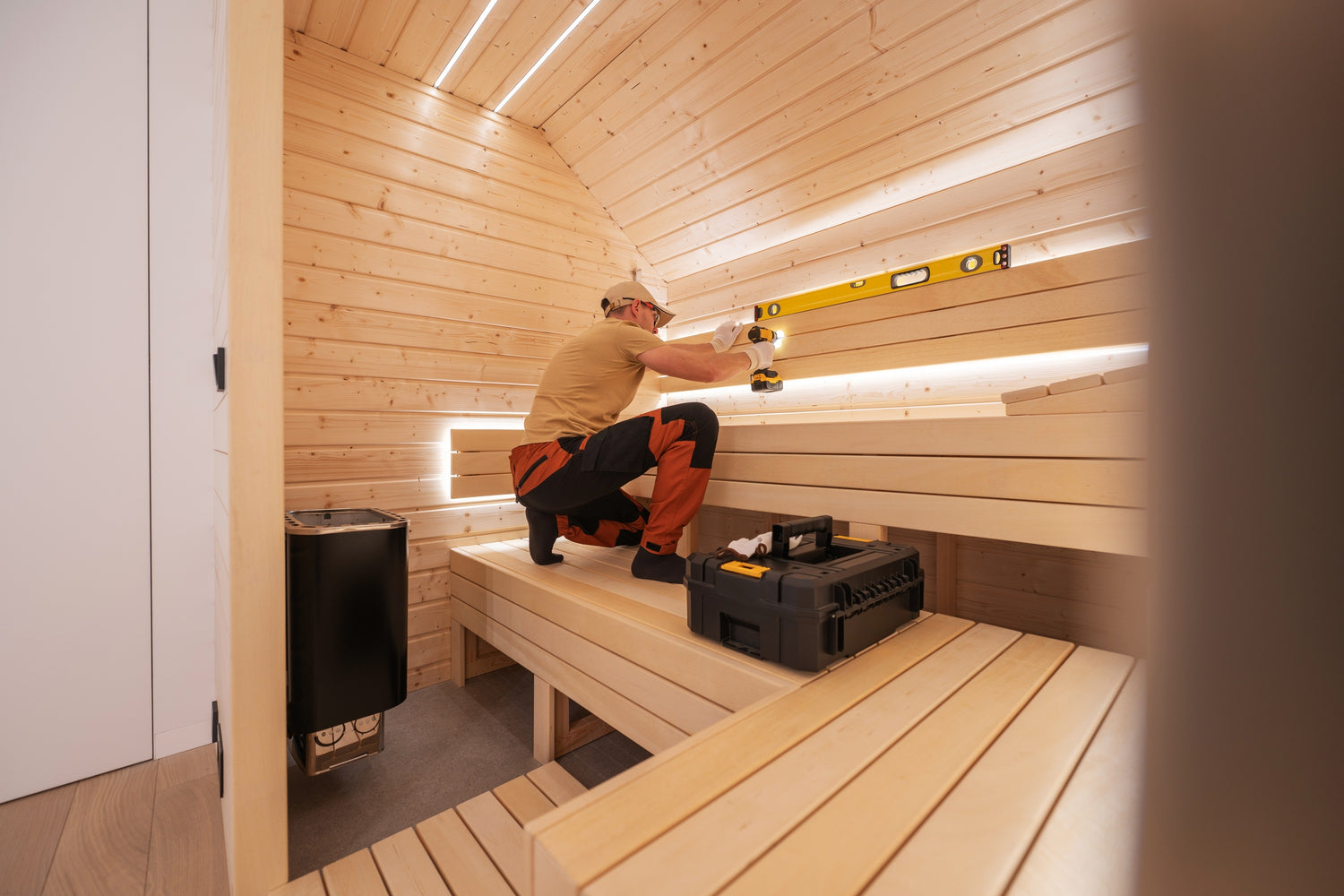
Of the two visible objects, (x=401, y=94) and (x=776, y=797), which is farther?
(x=401, y=94)

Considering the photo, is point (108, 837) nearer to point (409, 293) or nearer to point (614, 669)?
point (614, 669)

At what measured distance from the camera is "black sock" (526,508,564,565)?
6.42 feet

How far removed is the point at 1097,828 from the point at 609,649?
103 centimetres

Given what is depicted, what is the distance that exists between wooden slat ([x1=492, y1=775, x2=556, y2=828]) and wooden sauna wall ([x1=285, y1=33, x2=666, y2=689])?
919 mm

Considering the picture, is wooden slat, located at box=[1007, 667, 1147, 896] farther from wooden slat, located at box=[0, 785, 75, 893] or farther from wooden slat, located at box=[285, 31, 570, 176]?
wooden slat, located at box=[285, 31, 570, 176]

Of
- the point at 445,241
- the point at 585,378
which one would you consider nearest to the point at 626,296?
the point at 585,378

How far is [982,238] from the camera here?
209 centimetres

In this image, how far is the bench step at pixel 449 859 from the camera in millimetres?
1173

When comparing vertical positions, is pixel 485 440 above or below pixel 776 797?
above

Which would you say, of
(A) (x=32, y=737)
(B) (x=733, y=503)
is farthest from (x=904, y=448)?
(A) (x=32, y=737)

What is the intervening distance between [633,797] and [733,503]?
1.23m

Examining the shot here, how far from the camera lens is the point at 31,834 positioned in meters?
1.37

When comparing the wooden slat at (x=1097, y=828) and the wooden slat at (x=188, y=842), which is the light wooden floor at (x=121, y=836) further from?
the wooden slat at (x=1097, y=828)

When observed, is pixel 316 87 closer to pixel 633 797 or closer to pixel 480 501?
pixel 480 501
